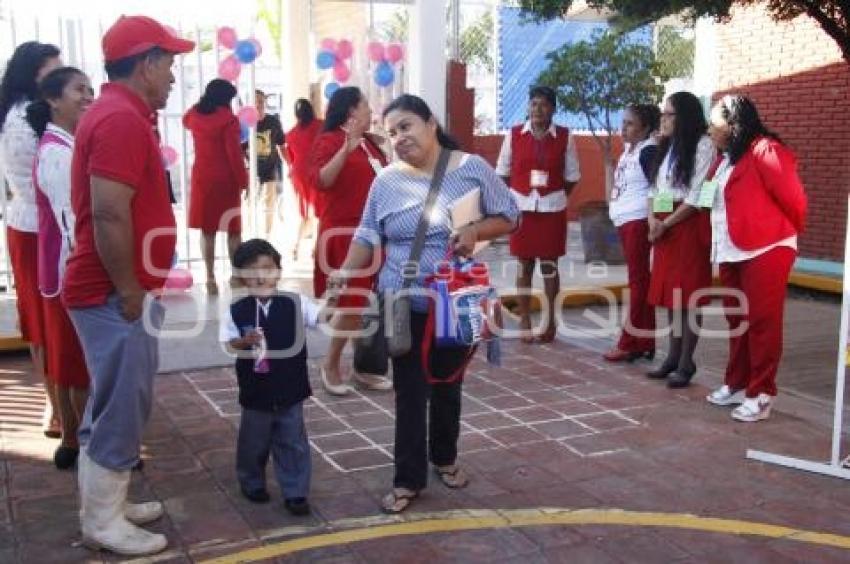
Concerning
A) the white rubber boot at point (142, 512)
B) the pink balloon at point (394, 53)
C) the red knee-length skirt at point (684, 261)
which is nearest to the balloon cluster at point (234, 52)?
the pink balloon at point (394, 53)

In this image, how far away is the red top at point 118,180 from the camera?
9.89 ft

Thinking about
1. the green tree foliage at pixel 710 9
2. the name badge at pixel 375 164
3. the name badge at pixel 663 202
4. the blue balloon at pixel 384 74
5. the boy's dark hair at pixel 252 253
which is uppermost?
the green tree foliage at pixel 710 9

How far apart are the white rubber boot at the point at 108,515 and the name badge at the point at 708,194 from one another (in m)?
3.50

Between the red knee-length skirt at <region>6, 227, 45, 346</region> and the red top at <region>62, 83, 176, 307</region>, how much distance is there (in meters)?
1.31

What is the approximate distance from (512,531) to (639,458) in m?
1.11

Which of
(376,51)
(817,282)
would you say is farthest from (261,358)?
(817,282)

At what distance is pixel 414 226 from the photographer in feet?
12.3

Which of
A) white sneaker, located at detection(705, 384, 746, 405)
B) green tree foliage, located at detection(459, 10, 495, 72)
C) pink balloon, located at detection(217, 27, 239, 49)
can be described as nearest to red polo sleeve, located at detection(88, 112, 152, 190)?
white sneaker, located at detection(705, 384, 746, 405)

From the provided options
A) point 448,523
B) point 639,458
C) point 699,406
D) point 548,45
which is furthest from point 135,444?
point 548,45

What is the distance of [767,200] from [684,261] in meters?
0.78

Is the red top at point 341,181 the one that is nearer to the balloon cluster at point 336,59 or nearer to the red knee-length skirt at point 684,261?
the red knee-length skirt at point 684,261

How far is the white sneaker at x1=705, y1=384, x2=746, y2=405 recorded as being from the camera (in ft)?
17.6

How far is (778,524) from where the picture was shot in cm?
375

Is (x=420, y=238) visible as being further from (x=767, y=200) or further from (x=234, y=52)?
(x=234, y=52)
